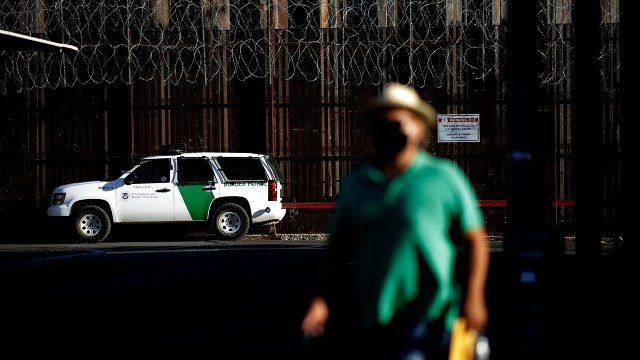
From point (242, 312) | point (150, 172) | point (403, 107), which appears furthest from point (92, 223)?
point (403, 107)

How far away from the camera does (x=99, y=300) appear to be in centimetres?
1141

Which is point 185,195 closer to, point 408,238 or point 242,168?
point 242,168

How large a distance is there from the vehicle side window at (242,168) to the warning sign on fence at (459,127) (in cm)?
416

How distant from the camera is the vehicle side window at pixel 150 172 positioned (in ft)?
69.0

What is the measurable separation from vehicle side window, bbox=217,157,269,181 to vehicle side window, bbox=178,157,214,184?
1.05 ft

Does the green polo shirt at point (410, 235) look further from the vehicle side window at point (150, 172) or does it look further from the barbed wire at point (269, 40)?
the barbed wire at point (269, 40)

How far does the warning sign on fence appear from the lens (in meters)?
22.2

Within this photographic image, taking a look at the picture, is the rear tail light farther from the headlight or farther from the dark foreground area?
the dark foreground area

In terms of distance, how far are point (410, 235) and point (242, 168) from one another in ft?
55.9

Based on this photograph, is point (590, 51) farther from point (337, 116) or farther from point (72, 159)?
point (72, 159)

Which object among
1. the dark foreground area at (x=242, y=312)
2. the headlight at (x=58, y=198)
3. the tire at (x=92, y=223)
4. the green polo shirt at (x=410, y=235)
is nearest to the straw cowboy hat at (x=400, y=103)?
the green polo shirt at (x=410, y=235)

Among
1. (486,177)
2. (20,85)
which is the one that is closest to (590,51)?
(486,177)

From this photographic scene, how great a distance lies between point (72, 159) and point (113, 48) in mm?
2741

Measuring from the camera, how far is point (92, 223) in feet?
69.4
